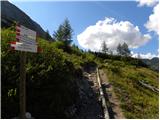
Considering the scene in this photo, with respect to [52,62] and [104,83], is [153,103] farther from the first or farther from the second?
[52,62]

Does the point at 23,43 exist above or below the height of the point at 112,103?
above

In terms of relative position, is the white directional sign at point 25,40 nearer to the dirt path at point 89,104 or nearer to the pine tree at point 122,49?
the dirt path at point 89,104

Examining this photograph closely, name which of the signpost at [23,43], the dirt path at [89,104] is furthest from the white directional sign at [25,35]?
the dirt path at [89,104]

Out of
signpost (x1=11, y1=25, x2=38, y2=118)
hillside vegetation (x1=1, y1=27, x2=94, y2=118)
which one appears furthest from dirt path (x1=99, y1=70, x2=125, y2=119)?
signpost (x1=11, y1=25, x2=38, y2=118)

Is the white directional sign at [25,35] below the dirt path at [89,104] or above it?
above

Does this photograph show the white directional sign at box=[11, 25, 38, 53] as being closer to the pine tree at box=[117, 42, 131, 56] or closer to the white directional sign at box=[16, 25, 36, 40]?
the white directional sign at box=[16, 25, 36, 40]

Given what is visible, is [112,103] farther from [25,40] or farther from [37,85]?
[25,40]

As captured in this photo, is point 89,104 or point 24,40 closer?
point 24,40

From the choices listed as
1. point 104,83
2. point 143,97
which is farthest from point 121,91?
point 104,83

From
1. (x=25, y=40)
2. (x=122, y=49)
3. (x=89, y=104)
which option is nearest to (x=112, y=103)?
(x=89, y=104)

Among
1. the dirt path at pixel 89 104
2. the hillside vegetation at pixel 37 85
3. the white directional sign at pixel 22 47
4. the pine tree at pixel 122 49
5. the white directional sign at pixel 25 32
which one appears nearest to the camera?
the white directional sign at pixel 22 47

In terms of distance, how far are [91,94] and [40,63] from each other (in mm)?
4130

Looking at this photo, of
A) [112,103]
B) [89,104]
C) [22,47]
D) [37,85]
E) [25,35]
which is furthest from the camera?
[112,103]

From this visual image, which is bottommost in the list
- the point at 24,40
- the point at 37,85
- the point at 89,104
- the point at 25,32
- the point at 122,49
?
the point at 89,104
